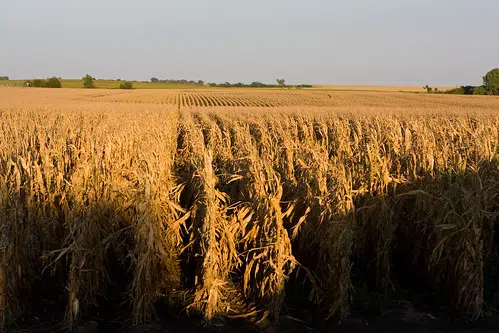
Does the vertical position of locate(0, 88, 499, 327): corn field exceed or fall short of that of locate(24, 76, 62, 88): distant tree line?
it falls short

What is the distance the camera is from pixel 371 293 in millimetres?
4406

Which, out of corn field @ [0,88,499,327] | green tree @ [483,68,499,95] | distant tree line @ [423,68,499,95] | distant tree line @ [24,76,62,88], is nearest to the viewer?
corn field @ [0,88,499,327]

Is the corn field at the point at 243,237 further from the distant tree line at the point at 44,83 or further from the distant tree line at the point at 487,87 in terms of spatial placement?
the distant tree line at the point at 44,83

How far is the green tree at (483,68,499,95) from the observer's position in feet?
205

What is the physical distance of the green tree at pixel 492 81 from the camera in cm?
6240

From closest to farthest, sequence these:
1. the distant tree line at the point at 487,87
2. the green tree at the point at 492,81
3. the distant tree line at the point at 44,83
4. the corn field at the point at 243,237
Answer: the corn field at the point at 243,237, the distant tree line at the point at 487,87, the green tree at the point at 492,81, the distant tree line at the point at 44,83

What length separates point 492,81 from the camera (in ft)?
210

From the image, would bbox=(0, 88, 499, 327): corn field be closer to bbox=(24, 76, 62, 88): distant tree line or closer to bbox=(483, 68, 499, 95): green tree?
bbox=(483, 68, 499, 95): green tree

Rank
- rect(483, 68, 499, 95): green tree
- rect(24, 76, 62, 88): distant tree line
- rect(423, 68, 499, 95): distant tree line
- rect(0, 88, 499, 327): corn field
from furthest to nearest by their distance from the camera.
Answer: rect(24, 76, 62, 88): distant tree line < rect(483, 68, 499, 95): green tree < rect(423, 68, 499, 95): distant tree line < rect(0, 88, 499, 327): corn field

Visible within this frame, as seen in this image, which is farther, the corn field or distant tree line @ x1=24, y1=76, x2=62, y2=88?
distant tree line @ x1=24, y1=76, x2=62, y2=88

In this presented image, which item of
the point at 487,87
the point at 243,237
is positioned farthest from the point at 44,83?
the point at 243,237

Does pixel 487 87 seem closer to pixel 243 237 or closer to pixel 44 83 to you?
pixel 243 237

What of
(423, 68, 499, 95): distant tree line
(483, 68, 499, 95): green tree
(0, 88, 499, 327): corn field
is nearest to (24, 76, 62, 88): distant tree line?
(423, 68, 499, 95): distant tree line

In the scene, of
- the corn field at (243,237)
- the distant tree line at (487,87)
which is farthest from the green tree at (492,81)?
the corn field at (243,237)
